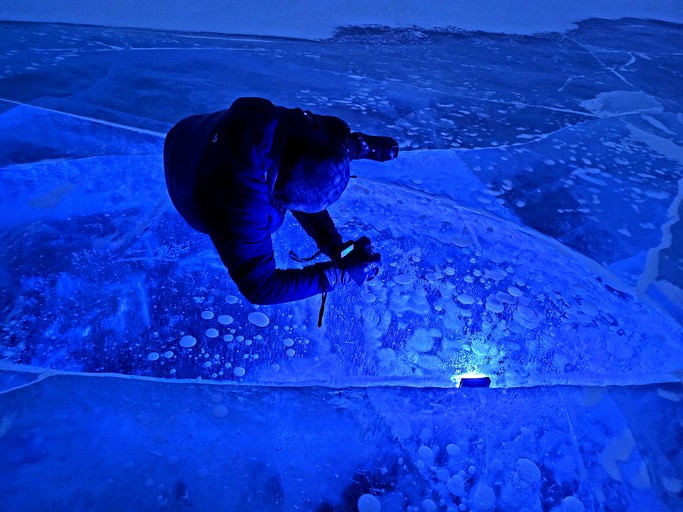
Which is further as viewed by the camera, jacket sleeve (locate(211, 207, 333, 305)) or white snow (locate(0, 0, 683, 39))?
white snow (locate(0, 0, 683, 39))

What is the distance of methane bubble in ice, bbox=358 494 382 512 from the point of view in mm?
1081

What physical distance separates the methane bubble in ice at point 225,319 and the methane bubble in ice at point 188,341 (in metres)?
0.09

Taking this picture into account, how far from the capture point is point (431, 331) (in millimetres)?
1473

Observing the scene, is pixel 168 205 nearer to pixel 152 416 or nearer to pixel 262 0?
pixel 152 416

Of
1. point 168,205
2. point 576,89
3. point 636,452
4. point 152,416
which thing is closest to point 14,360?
point 152,416

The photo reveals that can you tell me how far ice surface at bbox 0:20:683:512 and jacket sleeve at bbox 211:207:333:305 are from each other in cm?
37

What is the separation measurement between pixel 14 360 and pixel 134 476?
20.2 inches

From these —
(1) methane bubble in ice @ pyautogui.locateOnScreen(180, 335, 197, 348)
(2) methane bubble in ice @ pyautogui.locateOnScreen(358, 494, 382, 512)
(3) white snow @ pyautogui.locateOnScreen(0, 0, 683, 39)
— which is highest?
(3) white snow @ pyautogui.locateOnScreen(0, 0, 683, 39)

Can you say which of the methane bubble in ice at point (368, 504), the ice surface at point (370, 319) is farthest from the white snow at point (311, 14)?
the methane bubble in ice at point (368, 504)

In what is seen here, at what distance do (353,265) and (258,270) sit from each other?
0.29m

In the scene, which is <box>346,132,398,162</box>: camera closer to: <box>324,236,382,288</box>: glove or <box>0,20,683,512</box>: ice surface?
<box>324,236,382,288</box>: glove

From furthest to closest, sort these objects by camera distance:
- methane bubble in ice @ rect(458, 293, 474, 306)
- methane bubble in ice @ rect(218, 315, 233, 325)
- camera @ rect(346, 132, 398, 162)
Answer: methane bubble in ice @ rect(458, 293, 474, 306) < methane bubble in ice @ rect(218, 315, 233, 325) < camera @ rect(346, 132, 398, 162)

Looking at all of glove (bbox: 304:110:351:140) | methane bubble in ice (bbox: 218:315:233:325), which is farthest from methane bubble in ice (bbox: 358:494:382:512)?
glove (bbox: 304:110:351:140)

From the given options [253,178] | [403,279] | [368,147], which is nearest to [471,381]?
[403,279]
